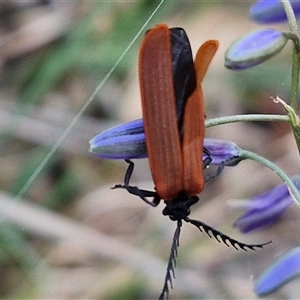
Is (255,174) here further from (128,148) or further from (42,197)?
(128,148)

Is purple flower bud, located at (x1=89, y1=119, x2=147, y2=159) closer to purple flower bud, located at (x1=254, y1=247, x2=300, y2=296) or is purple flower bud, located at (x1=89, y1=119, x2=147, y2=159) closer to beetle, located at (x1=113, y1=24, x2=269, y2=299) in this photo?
beetle, located at (x1=113, y1=24, x2=269, y2=299)

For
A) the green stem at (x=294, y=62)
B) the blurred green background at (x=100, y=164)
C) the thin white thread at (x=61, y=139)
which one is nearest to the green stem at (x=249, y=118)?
the green stem at (x=294, y=62)

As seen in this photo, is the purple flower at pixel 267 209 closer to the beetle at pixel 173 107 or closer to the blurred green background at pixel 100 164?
the beetle at pixel 173 107

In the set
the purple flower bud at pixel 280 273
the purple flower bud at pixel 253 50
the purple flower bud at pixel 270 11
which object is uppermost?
the purple flower bud at pixel 270 11

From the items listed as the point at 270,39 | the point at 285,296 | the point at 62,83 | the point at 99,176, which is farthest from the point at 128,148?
the point at 62,83

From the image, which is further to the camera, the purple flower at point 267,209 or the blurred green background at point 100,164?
the blurred green background at point 100,164

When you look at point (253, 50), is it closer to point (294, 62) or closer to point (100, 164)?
point (294, 62)

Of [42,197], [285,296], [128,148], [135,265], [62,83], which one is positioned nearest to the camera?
[128,148]

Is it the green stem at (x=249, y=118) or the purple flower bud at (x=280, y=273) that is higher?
the green stem at (x=249, y=118)
